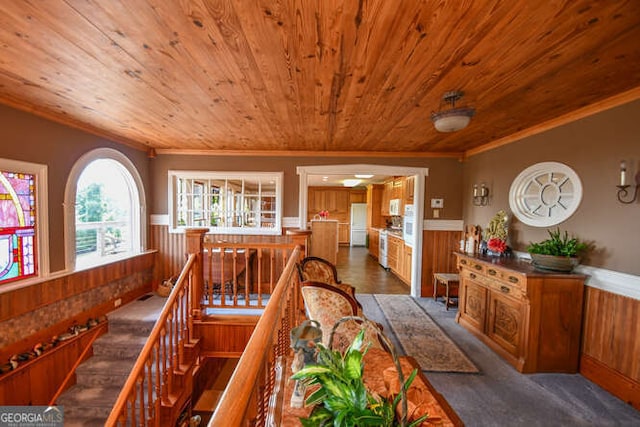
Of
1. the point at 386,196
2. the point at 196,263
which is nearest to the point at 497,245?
the point at 196,263

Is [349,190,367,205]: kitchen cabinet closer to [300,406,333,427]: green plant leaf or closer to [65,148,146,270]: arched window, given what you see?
[65,148,146,270]: arched window

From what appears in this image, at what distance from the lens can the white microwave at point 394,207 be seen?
18.4 feet

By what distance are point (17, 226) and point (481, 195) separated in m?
5.43

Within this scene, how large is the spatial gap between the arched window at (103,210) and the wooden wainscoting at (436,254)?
15.5 feet

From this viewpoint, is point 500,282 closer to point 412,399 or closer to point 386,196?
point 412,399

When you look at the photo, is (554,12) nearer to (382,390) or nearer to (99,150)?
(382,390)

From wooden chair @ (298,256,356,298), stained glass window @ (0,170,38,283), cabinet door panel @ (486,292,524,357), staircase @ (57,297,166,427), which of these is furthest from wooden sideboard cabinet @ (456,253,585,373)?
stained glass window @ (0,170,38,283)

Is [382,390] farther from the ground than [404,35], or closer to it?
closer to it

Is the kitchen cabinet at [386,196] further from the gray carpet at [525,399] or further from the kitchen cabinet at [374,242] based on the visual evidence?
the gray carpet at [525,399]

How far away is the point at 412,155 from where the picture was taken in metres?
4.11

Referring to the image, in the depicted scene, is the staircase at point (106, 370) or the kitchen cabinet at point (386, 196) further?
the kitchen cabinet at point (386, 196)

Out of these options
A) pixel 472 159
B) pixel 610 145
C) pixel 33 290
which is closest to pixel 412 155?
pixel 472 159

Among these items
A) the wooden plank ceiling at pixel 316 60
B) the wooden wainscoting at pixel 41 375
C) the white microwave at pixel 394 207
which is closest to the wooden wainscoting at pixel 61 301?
the wooden wainscoting at pixel 41 375

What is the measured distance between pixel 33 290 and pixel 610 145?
545 centimetres
